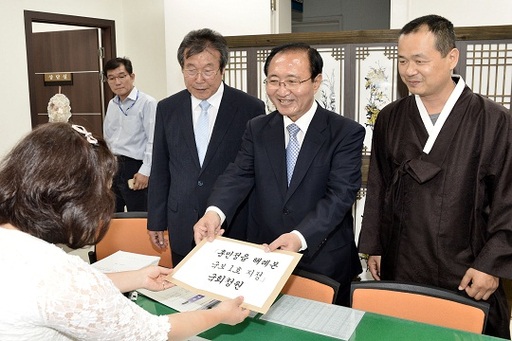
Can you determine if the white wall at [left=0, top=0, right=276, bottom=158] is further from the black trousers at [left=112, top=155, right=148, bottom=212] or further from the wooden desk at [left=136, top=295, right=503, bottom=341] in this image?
the wooden desk at [left=136, top=295, right=503, bottom=341]

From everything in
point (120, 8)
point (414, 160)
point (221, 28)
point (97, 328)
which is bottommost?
point (97, 328)

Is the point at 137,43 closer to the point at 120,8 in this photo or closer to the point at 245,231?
the point at 120,8

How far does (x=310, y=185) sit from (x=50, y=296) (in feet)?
3.86

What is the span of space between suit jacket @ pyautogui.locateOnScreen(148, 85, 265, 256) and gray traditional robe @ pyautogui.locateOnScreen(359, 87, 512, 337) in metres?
0.70

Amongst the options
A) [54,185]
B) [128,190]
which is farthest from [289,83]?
[128,190]

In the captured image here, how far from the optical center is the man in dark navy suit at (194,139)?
7.20 feet

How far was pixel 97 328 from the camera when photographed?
3.09 feet

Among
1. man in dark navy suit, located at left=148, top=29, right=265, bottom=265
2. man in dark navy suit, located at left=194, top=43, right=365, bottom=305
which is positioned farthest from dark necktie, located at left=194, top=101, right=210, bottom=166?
man in dark navy suit, located at left=194, top=43, right=365, bottom=305

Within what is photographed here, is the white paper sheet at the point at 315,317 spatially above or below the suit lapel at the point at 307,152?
below

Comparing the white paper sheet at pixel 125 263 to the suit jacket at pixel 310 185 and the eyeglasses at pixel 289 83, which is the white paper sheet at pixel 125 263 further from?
the eyeglasses at pixel 289 83

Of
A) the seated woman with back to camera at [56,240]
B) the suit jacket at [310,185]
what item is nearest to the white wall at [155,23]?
the suit jacket at [310,185]

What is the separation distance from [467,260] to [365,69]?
1.88 meters

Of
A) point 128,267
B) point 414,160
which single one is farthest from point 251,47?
point 128,267

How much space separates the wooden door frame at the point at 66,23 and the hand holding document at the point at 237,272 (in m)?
3.52
